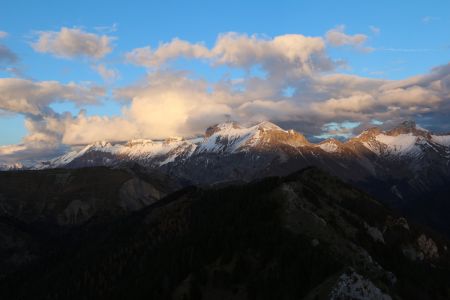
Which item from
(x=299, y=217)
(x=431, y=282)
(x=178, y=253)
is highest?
(x=299, y=217)

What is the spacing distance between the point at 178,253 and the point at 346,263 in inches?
2811

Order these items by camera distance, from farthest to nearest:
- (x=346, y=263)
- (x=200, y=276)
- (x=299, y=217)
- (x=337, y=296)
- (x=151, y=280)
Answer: (x=151, y=280)
(x=299, y=217)
(x=200, y=276)
(x=346, y=263)
(x=337, y=296)

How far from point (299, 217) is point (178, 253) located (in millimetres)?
45950

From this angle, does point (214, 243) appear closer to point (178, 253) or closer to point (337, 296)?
point (178, 253)

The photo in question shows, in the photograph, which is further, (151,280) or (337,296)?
(151,280)

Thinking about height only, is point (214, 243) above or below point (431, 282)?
above

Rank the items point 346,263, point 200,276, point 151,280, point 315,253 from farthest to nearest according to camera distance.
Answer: point 151,280 → point 200,276 → point 315,253 → point 346,263

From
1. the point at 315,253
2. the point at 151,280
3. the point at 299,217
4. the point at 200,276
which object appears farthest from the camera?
the point at 151,280

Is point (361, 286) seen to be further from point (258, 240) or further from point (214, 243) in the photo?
point (214, 243)

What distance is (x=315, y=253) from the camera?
144375 mm

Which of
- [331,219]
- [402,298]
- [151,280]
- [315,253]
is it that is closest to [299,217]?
[331,219]

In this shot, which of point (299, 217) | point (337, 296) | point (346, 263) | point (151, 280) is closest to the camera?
point (337, 296)

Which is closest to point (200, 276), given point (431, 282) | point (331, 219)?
point (331, 219)

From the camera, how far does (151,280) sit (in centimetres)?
18388
